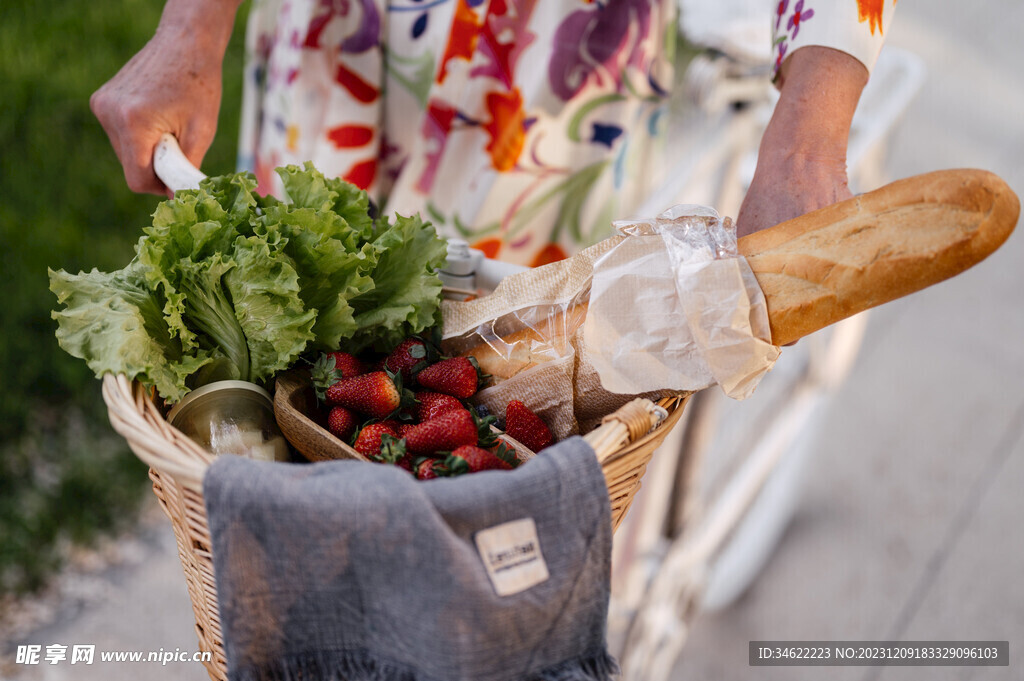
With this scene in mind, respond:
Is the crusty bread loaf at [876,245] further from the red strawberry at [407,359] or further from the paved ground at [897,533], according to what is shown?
the paved ground at [897,533]

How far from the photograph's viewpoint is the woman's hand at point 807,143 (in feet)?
3.07

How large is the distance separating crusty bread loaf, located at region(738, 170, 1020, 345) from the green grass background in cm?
196

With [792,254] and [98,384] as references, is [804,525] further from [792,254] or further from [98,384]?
[98,384]

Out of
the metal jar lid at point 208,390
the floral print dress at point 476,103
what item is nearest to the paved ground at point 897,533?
the floral print dress at point 476,103

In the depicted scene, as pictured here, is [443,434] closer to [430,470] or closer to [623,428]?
[430,470]

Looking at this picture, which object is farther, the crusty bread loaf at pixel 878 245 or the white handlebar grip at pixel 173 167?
the white handlebar grip at pixel 173 167

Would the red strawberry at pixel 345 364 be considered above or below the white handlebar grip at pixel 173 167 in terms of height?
below

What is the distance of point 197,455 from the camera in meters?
0.73

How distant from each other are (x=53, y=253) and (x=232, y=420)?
5.71ft

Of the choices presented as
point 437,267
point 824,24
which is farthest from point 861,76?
point 437,267

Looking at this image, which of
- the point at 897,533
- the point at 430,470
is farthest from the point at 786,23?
the point at 897,533

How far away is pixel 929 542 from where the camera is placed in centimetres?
248

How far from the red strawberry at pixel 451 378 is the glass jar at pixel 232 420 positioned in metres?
0.18

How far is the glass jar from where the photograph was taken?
2.89ft
